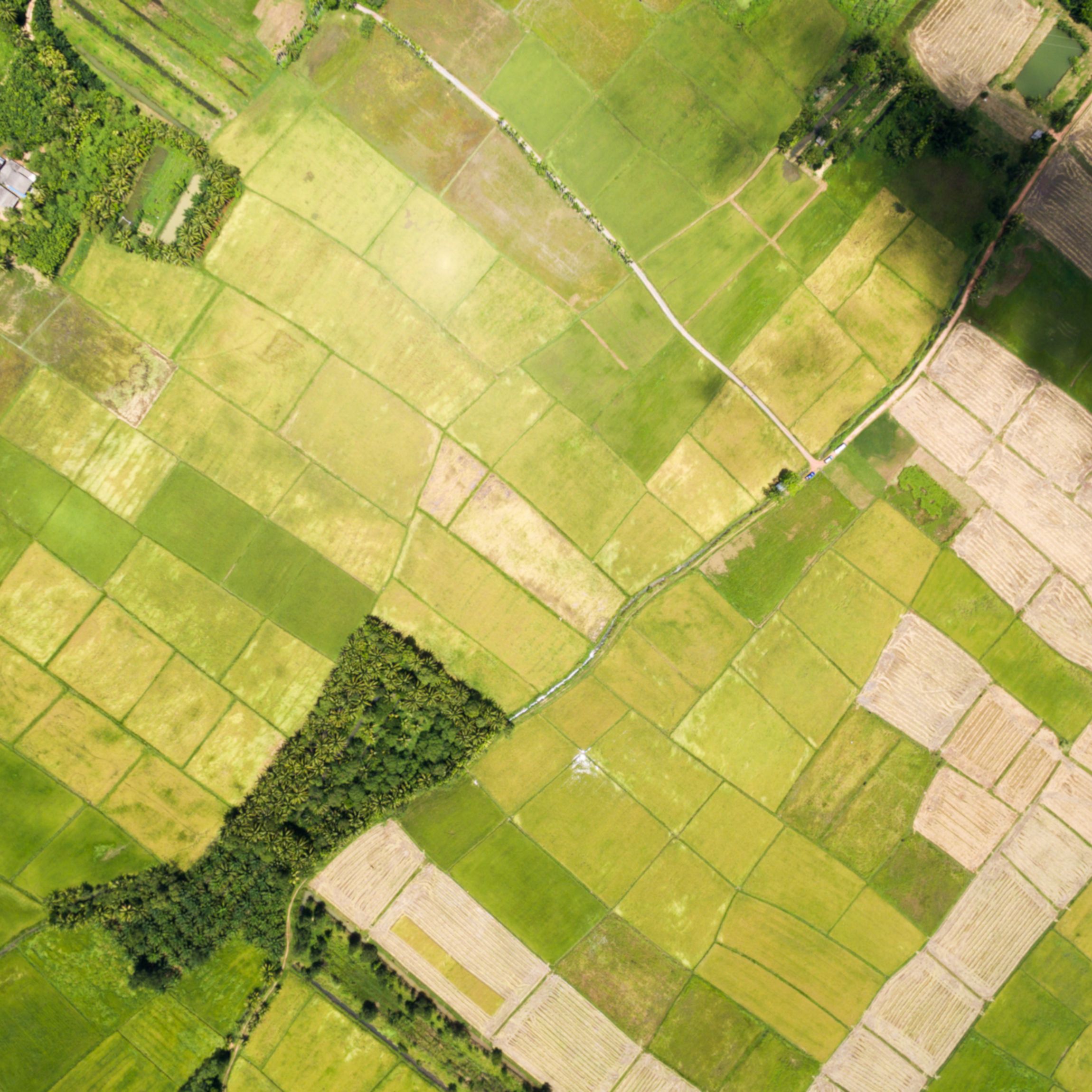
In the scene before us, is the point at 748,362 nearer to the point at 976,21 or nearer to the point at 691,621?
the point at 691,621

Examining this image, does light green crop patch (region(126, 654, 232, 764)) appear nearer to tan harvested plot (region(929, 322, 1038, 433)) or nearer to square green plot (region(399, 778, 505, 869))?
square green plot (region(399, 778, 505, 869))

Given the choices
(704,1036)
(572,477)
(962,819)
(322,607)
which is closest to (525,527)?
(572,477)

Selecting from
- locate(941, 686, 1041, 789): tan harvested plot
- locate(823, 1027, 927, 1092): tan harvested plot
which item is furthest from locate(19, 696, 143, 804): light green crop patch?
locate(941, 686, 1041, 789): tan harvested plot

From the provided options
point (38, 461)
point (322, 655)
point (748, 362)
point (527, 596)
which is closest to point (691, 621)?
point (527, 596)

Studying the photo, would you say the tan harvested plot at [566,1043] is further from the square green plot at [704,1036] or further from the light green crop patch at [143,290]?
the light green crop patch at [143,290]

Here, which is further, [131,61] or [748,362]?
[748,362]
